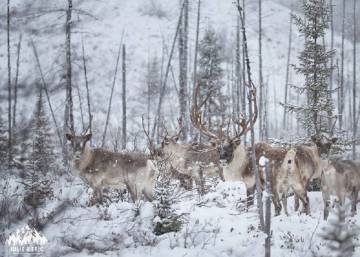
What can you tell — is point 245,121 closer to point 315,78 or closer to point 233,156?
point 233,156

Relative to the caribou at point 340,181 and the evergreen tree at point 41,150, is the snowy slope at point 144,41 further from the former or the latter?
the caribou at point 340,181

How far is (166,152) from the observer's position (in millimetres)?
12086

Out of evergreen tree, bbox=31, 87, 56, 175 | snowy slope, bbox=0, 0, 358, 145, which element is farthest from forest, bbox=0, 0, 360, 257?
snowy slope, bbox=0, 0, 358, 145

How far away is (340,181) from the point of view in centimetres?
852

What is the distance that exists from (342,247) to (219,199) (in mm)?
6361

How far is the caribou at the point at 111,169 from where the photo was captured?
9.01m

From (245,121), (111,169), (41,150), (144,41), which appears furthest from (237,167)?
(144,41)

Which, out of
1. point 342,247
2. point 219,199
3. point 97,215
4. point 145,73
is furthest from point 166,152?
point 145,73

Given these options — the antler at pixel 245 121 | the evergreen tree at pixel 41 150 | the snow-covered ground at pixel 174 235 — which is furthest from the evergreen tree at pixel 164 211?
the evergreen tree at pixel 41 150
